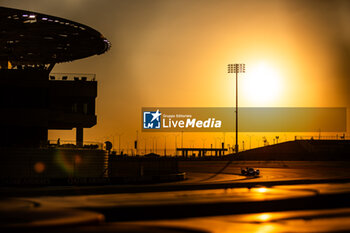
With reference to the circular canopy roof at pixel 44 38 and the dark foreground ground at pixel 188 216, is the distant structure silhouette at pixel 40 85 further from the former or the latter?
the dark foreground ground at pixel 188 216

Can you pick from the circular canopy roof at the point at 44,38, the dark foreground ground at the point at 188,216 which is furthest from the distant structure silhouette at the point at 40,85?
the dark foreground ground at the point at 188,216

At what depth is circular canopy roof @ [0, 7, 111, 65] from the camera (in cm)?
5582

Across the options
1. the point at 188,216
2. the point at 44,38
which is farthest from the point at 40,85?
the point at 188,216

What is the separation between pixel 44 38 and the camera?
6294 cm

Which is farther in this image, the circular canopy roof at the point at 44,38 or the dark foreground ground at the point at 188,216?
the circular canopy roof at the point at 44,38

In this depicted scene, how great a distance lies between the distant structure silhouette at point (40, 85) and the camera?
181 feet

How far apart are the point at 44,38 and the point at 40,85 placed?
8.55m

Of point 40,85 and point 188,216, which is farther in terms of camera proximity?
point 40,85

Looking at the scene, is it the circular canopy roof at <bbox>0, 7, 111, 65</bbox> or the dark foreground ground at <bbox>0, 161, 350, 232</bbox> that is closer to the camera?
the dark foreground ground at <bbox>0, 161, 350, 232</bbox>

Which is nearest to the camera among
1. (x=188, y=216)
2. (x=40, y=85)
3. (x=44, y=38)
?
(x=188, y=216)

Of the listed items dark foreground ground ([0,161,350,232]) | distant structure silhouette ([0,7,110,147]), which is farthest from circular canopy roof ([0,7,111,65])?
dark foreground ground ([0,161,350,232])

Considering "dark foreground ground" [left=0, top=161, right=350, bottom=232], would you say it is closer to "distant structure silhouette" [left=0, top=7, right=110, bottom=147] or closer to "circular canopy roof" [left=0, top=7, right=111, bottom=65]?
"distant structure silhouette" [left=0, top=7, right=110, bottom=147]

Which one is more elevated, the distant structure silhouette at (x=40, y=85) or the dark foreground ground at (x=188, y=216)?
the distant structure silhouette at (x=40, y=85)

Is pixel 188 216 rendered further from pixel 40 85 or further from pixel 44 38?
pixel 44 38
